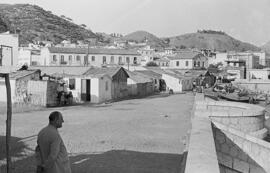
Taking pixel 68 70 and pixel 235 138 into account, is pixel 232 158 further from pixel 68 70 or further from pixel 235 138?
pixel 68 70

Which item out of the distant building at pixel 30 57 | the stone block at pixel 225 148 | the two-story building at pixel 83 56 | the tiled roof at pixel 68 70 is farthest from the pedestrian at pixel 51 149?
the distant building at pixel 30 57

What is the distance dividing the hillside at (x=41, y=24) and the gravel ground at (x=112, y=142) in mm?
123666

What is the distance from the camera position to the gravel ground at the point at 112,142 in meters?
10.2

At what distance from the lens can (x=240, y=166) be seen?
31.0ft

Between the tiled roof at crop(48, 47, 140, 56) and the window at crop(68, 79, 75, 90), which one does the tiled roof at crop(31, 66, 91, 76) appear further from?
the tiled roof at crop(48, 47, 140, 56)

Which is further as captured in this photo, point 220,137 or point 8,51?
point 220,137

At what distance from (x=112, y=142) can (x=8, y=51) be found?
5.53 m

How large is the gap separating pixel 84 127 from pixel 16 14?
164m

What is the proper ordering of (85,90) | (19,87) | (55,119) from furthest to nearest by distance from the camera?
1. (85,90)
2. (19,87)
3. (55,119)

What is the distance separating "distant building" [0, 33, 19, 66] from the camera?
9078 millimetres

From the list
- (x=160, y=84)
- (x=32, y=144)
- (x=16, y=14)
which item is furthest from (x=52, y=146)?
(x=16, y=14)

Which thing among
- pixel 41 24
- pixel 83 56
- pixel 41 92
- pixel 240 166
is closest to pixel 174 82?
pixel 83 56

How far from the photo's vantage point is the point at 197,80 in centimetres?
6109

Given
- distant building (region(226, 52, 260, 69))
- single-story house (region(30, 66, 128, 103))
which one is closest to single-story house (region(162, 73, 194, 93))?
single-story house (region(30, 66, 128, 103))
